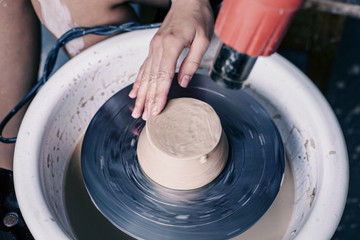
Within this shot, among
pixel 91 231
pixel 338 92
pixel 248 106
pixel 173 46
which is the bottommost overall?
pixel 91 231

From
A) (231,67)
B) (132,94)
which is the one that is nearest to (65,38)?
(132,94)

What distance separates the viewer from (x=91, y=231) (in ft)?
3.19

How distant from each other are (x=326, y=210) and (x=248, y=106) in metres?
0.34

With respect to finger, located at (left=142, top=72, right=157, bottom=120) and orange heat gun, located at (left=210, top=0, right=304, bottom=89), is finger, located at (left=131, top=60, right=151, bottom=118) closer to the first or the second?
finger, located at (left=142, top=72, right=157, bottom=120)

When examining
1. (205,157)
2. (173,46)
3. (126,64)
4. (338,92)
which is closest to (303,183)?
(205,157)

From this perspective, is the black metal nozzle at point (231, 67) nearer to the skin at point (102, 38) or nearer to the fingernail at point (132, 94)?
the skin at point (102, 38)

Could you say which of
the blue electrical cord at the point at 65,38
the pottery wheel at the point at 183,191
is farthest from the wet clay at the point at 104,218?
the blue electrical cord at the point at 65,38

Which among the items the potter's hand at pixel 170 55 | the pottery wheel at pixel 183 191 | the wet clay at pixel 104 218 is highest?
the potter's hand at pixel 170 55

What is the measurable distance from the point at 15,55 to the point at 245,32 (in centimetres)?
90

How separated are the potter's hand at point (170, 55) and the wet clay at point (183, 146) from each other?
4 cm

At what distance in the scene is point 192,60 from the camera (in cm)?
91

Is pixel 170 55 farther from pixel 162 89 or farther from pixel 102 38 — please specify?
pixel 102 38

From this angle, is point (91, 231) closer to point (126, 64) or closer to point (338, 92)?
point (126, 64)

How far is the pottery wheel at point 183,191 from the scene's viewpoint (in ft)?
2.81
